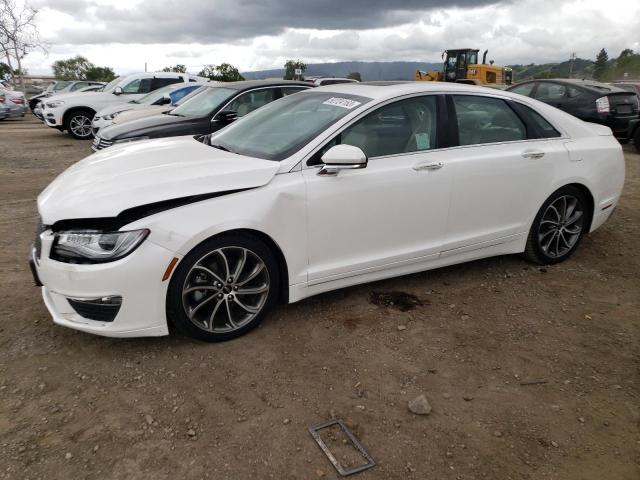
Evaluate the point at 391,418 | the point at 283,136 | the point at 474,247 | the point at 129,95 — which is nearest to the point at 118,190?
the point at 283,136

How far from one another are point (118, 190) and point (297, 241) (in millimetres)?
1113

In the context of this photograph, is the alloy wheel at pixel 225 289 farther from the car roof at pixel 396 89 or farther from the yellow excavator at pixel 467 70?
the yellow excavator at pixel 467 70

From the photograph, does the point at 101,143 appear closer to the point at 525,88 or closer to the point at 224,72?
the point at 525,88

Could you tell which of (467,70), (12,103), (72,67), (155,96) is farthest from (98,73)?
(155,96)

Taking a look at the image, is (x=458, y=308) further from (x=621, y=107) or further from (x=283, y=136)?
(x=621, y=107)

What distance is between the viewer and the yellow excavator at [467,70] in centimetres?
2356

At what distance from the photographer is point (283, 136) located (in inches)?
138

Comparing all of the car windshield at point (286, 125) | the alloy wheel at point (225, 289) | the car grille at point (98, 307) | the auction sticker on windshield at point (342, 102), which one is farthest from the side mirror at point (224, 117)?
the car grille at point (98, 307)

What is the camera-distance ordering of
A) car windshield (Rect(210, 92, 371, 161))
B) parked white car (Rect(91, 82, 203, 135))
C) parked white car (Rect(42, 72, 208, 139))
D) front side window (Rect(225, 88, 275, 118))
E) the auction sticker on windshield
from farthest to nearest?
parked white car (Rect(42, 72, 208, 139)) < parked white car (Rect(91, 82, 203, 135)) < front side window (Rect(225, 88, 275, 118)) < the auction sticker on windshield < car windshield (Rect(210, 92, 371, 161))

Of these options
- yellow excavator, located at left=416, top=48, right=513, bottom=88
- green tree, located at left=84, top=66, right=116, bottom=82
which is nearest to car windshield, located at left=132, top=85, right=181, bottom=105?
yellow excavator, located at left=416, top=48, right=513, bottom=88

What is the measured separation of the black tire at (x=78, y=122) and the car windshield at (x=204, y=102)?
6.09 m

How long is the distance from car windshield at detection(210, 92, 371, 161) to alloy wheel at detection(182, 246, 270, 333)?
72 cm

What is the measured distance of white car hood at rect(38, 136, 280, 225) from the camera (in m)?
2.80

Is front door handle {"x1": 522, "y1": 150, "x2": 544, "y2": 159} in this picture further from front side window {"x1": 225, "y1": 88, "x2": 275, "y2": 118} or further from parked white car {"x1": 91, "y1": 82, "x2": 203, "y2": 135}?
parked white car {"x1": 91, "y1": 82, "x2": 203, "y2": 135}
